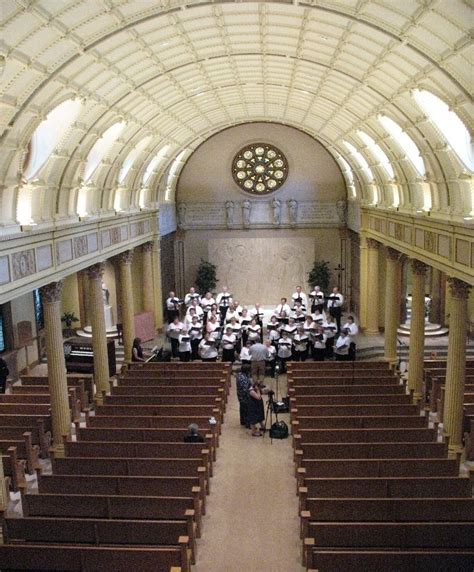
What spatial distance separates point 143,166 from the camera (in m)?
21.9

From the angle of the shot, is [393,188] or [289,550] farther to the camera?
[393,188]

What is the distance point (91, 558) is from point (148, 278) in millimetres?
18310

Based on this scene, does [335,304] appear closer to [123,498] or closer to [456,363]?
[456,363]

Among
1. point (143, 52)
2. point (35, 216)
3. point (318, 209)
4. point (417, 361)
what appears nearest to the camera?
point (143, 52)

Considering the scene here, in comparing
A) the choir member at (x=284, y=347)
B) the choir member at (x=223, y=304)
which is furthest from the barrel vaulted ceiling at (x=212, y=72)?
the choir member at (x=223, y=304)

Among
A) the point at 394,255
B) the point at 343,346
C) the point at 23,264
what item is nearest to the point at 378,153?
the point at 394,255

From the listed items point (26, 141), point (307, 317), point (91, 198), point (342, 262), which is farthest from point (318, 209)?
point (26, 141)

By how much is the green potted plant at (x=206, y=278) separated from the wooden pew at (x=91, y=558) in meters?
22.2

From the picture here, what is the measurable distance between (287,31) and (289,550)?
33.2ft

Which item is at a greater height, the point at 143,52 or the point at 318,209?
the point at 143,52

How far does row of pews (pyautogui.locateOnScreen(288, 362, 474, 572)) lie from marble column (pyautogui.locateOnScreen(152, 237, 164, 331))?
12.8 metres

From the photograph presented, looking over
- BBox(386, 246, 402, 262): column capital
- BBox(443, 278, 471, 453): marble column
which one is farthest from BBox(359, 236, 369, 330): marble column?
BBox(443, 278, 471, 453): marble column

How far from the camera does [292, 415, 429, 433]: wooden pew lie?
1356 cm

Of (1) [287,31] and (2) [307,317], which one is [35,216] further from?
(2) [307,317]
